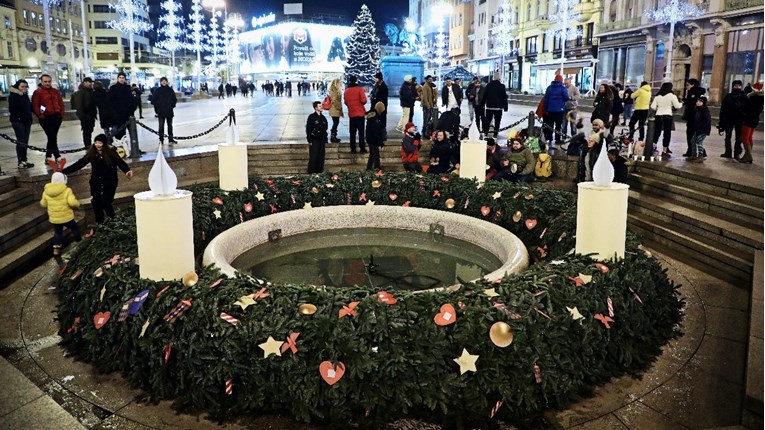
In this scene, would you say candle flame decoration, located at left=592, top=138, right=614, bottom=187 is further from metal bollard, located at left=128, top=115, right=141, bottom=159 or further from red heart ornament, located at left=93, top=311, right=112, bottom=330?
metal bollard, located at left=128, top=115, right=141, bottom=159

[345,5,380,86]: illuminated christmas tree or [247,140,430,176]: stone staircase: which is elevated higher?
[345,5,380,86]: illuminated christmas tree

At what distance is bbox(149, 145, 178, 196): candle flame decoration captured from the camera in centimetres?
486

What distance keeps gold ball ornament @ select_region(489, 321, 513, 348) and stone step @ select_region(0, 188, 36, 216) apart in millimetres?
7951

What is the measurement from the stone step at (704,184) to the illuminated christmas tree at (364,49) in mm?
42328

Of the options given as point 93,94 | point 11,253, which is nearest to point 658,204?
point 11,253

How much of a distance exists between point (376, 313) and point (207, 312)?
1.23 metres

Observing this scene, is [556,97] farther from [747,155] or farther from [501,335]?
[501,335]

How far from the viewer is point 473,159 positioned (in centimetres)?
893

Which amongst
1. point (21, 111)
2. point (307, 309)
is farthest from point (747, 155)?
point (21, 111)

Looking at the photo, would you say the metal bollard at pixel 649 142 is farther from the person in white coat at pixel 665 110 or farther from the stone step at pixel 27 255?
the stone step at pixel 27 255

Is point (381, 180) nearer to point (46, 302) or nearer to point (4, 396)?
point (46, 302)

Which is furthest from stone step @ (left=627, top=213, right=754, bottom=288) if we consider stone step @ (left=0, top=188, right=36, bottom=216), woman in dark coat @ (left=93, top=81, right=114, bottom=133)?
woman in dark coat @ (left=93, top=81, right=114, bottom=133)

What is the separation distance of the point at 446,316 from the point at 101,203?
631cm

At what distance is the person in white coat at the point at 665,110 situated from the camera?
1248cm
